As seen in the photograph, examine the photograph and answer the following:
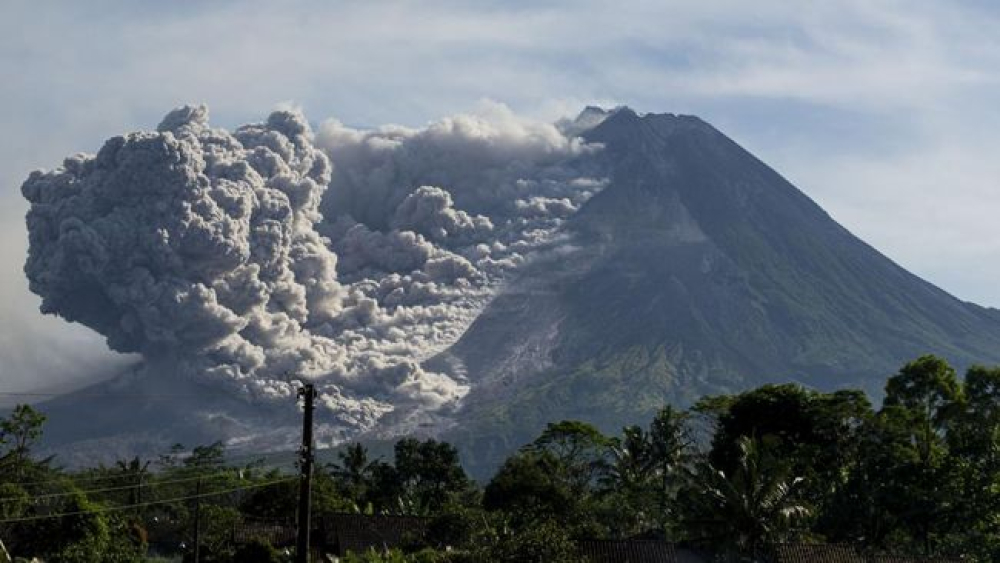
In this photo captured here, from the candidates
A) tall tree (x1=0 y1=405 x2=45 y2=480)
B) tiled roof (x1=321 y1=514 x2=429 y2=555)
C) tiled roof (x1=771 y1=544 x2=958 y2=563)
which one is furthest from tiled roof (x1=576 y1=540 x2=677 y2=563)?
tall tree (x1=0 y1=405 x2=45 y2=480)

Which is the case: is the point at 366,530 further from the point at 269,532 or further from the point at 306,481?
the point at 306,481

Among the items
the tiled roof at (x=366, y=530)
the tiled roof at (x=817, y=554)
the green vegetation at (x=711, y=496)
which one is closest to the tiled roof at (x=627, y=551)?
the green vegetation at (x=711, y=496)

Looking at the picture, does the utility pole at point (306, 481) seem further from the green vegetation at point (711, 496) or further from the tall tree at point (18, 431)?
the tall tree at point (18, 431)

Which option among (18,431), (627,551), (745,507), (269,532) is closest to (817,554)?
(627,551)

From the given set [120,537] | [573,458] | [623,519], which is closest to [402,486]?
[573,458]

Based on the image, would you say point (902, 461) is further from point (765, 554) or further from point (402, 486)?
point (402, 486)

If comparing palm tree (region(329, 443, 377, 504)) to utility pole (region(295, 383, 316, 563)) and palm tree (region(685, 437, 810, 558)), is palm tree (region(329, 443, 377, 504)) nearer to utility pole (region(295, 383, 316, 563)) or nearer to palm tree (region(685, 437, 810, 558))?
palm tree (region(685, 437, 810, 558))
